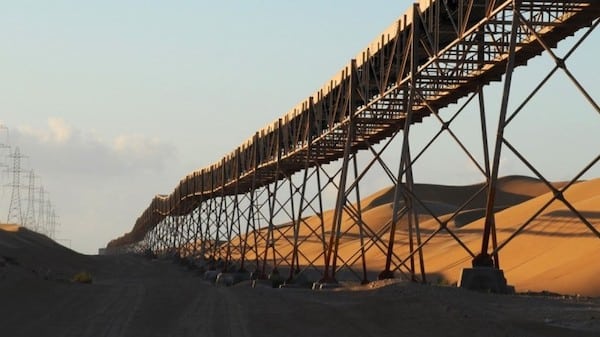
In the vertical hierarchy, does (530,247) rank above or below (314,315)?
above

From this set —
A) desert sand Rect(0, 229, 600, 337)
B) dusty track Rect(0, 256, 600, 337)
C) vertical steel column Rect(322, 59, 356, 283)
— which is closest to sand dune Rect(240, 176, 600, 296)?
vertical steel column Rect(322, 59, 356, 283)

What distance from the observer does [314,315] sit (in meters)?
20.6

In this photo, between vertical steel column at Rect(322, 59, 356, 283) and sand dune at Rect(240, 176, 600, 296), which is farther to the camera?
sand dune at Rect(240, 176, 600, 296)

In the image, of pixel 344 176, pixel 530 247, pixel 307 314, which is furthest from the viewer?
pixel 530 247

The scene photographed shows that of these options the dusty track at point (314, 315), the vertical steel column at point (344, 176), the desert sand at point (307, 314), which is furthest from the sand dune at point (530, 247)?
the dusty track at point (314, 315)

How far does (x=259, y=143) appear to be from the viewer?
56719 millimetres

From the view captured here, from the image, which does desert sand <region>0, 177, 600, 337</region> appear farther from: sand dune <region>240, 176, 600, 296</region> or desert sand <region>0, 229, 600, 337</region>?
sand dune <region>240, 176, 600, 296</region>

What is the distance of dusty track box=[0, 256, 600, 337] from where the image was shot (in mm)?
17609

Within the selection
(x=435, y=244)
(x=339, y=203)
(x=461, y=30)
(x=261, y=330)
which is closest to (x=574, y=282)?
(x=339, y=203)

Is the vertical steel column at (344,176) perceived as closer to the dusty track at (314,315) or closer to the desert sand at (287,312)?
the desert sand at (287,312)

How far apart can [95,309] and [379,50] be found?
42.6 feet

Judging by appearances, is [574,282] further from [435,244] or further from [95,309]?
[435,244]

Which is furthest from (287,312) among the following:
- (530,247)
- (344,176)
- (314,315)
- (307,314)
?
(530,247)

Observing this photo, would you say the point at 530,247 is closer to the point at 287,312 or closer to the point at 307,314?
the point at 287,312
